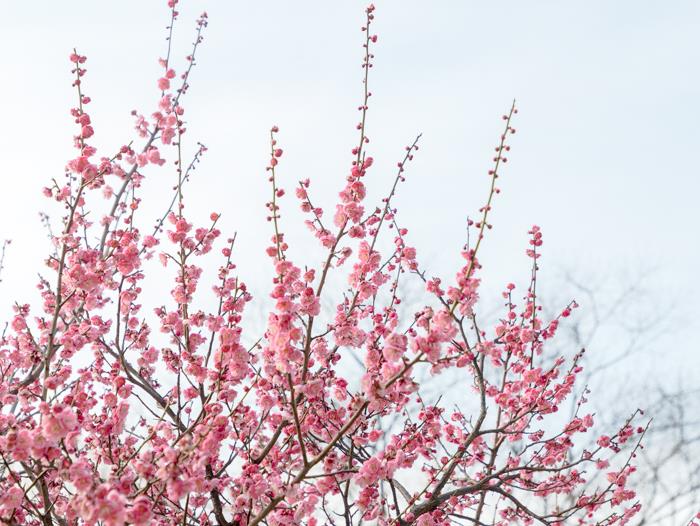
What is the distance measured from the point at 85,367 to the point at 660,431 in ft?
30.7

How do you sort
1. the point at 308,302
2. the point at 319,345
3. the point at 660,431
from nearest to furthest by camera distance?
the point at 308,302 → the point at 319,345 → the point at 660,431

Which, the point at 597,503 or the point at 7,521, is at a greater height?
the point at 597,503

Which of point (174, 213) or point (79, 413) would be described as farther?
point (174, 213)

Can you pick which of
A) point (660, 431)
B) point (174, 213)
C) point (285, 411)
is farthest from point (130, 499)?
point (660, 431)

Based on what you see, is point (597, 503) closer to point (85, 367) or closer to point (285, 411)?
point (285, 411)

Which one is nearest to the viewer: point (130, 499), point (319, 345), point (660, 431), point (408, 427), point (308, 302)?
point (130, 499)

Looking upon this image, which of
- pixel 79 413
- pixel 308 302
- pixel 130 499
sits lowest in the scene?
pixel 130 499

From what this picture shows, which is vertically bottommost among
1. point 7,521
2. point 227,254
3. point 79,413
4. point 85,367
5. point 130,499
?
point 7,521

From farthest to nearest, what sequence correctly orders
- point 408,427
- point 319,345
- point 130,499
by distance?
1. point 408,427
2. point 319,345
3. point 130,499

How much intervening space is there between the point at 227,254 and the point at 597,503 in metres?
2.57

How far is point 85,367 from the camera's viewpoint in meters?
3.62

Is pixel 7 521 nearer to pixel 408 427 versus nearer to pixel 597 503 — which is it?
pixel 408 427

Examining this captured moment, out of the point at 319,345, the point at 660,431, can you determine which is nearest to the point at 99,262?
the point at 319,345

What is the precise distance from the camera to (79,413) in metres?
2.94
